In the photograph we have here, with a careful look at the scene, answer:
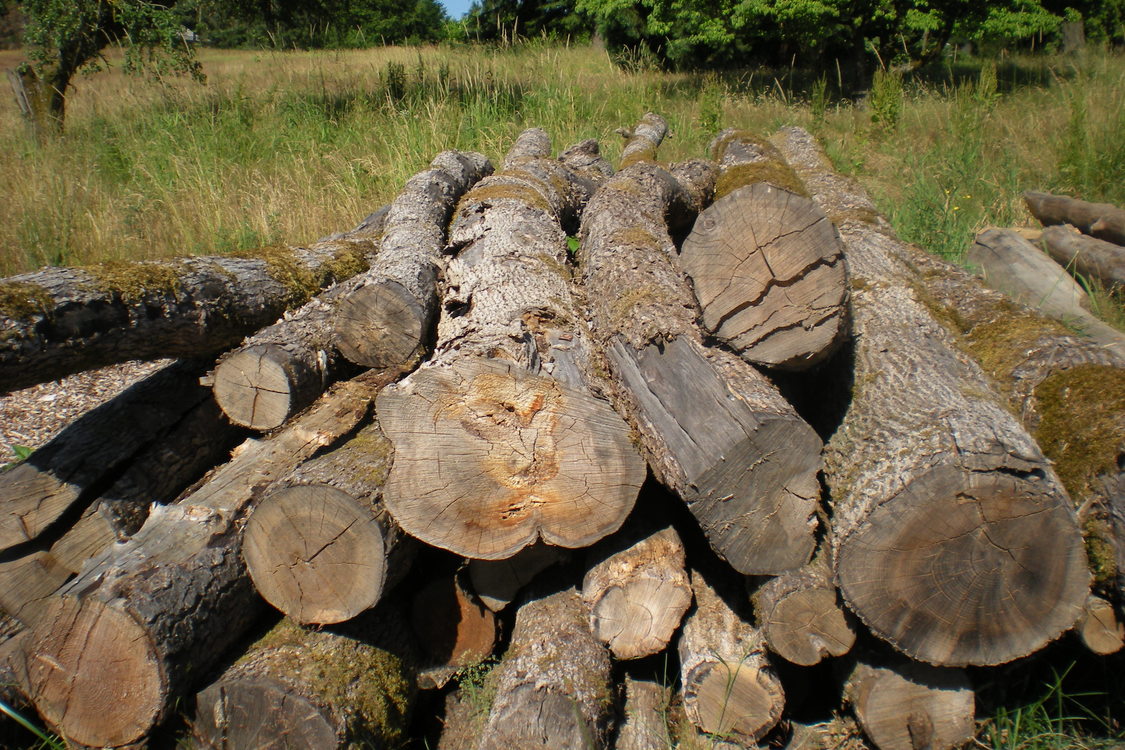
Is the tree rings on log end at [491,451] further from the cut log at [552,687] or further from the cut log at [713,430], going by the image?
the cut log at [552,687]

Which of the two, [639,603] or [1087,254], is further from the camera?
[1087,254]

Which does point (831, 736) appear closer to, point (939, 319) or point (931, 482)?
point (931, 482)

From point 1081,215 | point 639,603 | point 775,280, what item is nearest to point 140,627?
point 639,603

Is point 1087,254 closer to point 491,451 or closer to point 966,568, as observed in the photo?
point 966,568

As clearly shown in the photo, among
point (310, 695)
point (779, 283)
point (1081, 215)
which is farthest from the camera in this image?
point (1081, 215)

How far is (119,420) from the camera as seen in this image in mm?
2949

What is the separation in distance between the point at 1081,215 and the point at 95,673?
6.99 meters

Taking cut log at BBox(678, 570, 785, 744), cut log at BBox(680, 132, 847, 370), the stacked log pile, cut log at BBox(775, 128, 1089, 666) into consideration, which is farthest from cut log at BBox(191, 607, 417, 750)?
cut log at BBox(680, 132, 847, 370)

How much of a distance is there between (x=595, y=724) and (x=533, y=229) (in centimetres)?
234

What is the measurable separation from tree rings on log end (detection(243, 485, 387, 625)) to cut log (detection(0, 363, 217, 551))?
0.99 m

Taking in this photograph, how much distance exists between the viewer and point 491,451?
2.16 metres

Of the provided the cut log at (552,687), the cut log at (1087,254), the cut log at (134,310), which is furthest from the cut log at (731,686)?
the cut log at (1087,254)

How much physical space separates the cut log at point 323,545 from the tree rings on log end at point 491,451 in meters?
0.14

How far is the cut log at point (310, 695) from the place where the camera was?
2.09 meters
